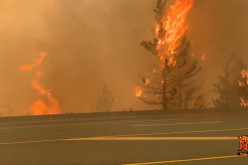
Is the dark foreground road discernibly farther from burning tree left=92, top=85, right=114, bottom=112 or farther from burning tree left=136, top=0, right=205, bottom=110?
burning tree left=92, top=85, right=114, bottom=112

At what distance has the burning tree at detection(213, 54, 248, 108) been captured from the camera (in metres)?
56.6

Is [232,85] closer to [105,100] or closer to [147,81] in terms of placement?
[147,81]

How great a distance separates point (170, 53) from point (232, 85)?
21.0 meters

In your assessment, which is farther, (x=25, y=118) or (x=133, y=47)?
(x=133, y=47)

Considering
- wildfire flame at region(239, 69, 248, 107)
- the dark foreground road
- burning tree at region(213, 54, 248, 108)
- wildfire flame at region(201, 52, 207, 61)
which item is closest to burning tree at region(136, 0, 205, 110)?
wildfire flame at region(201, 52, 207, 61)

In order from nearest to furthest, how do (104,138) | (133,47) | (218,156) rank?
(218,156) < (104,138) < (133,47)

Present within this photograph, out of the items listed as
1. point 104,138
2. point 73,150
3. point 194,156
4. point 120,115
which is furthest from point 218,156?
point 120,115

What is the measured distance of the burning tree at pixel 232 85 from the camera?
56572 mm

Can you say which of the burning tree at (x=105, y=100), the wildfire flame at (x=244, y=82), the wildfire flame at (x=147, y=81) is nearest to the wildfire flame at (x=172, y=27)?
the wildfire flame at (x=147, y=81)

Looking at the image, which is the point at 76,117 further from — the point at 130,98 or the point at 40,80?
the point at 130,98

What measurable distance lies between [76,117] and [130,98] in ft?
147

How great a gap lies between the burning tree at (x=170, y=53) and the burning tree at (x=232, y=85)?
12.0m

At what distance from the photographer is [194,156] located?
842 cm

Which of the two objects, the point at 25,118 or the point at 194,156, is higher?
the point at 25,118
